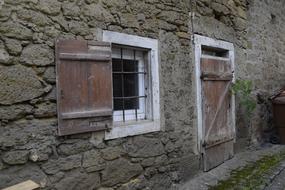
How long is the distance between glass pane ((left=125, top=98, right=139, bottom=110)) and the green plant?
245cm

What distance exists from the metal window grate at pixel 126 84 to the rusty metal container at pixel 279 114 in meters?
4.37

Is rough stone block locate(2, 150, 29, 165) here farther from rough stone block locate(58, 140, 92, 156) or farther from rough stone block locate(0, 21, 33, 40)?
rough stone block locate(0, 21, 33, 40)

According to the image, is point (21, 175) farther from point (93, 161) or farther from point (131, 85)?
point (131, 85)

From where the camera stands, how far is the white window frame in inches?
151

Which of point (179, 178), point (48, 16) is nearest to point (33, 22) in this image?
point (48, 16)

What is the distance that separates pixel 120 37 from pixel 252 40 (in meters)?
4.18

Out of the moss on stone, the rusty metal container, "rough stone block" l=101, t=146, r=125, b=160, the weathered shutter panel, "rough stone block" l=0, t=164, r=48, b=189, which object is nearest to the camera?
"rough stone block" l=0, t=164, r=48, b=189

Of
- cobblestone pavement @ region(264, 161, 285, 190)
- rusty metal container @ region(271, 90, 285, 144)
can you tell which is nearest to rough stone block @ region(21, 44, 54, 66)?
cobblestone pavement @ region(264, 161, 285, 190)

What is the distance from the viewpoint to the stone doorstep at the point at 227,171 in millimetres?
4844

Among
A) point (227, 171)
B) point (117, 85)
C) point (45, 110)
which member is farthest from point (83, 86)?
point (227, 171)

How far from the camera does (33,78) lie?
3.07m

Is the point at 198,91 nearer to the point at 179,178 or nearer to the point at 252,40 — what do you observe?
the point at 179,178

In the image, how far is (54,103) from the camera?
3.24 metres

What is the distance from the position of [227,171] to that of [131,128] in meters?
2.21
